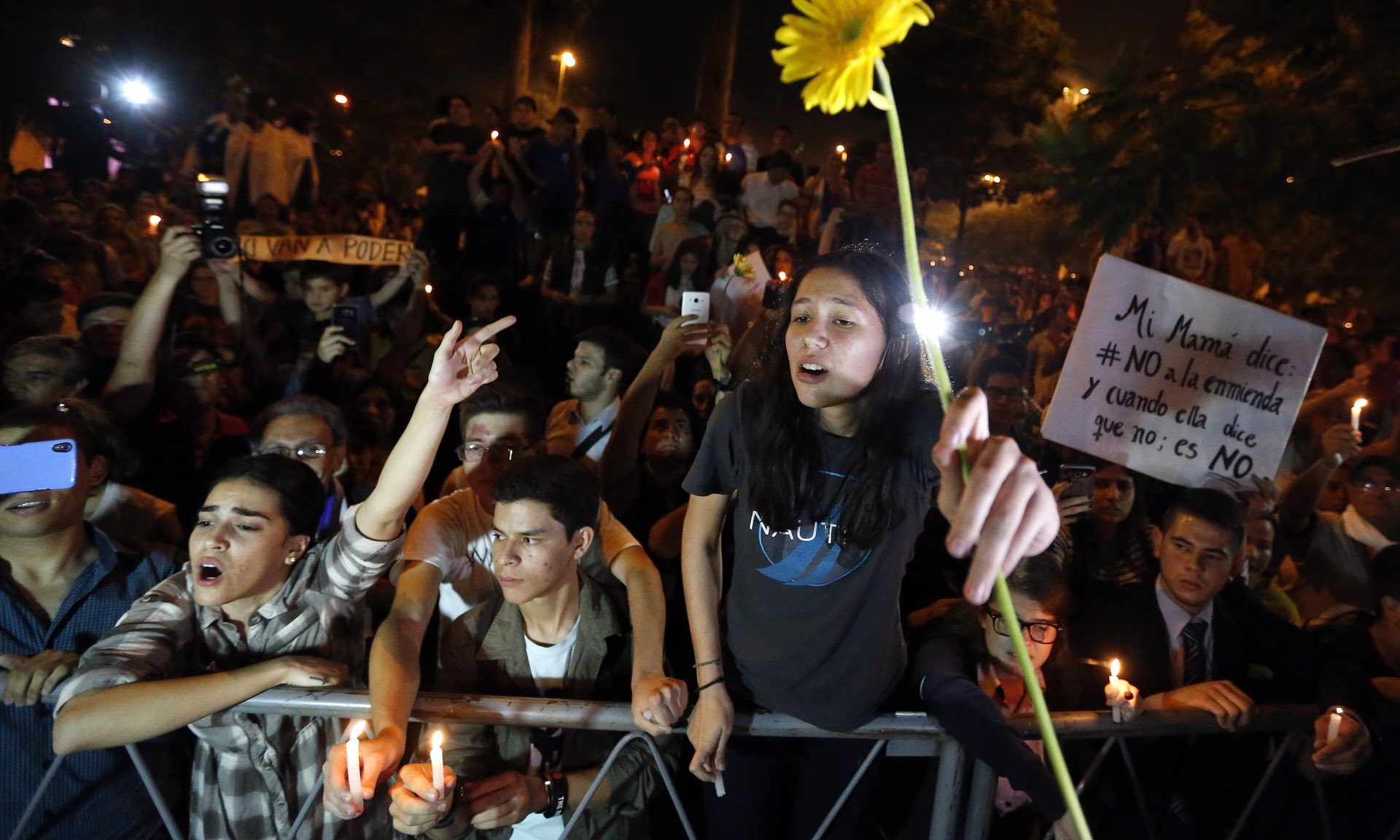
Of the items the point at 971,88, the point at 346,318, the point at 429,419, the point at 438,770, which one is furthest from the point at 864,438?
the point at 971,88

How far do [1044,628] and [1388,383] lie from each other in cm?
559

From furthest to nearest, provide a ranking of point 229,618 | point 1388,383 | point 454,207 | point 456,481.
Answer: point 454,207, point 1388,383, point 456,481, point 229,618

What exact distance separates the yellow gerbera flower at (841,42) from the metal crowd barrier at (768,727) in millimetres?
1657

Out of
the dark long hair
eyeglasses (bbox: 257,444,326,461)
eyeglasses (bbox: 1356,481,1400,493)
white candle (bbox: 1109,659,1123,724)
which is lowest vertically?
white candle (bbox: 1109,659,1123,724)

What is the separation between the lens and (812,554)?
7.10 feet

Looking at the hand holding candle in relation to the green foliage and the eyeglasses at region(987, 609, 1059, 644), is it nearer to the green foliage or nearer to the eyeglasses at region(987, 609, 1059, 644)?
the eyeglasses at region(987, 609, 1059, 644)

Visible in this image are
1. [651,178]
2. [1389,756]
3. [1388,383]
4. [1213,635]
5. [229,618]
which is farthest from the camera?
[651,178]

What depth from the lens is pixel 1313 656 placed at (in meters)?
2.84

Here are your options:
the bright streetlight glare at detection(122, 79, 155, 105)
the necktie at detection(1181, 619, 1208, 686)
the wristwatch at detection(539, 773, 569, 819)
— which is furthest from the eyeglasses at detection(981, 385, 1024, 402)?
the bright streetlight glare at detection(122, 79, 155, 105)

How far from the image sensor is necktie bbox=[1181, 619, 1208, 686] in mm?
3023

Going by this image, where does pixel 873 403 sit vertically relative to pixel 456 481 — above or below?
above

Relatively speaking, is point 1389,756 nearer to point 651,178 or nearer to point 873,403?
point 873,403

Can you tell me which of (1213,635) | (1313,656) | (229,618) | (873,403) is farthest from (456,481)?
(1313,656)

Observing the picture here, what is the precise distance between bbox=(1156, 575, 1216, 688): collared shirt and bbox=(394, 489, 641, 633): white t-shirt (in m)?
1.85
